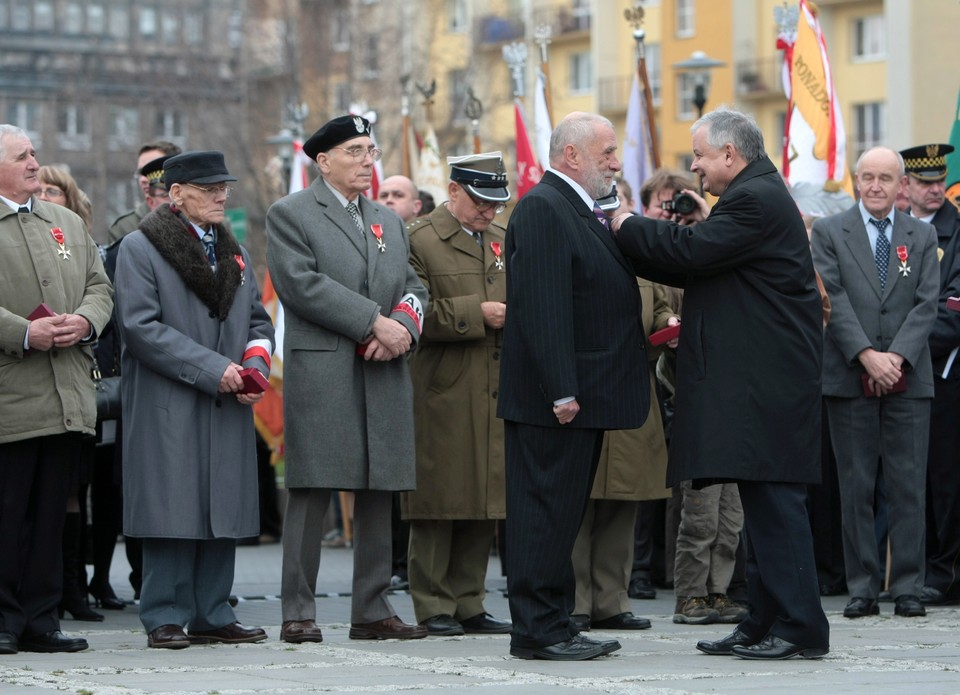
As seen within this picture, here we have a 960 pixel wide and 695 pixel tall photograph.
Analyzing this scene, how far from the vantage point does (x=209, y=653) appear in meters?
8.65

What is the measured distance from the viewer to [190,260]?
909 centimetres

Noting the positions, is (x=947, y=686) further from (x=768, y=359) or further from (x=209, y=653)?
(x=209, y=653)

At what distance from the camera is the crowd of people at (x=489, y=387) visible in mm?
8258

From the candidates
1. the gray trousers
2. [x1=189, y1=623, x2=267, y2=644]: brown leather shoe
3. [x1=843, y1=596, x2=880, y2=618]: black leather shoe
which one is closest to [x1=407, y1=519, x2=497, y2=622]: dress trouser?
[x1=189, y1=623, x2=267, y2=644]: brown leather shoe

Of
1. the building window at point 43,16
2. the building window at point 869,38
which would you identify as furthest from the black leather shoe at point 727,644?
the building window at point 43,16

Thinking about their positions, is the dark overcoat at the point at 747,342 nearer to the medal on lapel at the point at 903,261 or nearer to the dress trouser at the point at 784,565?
the dress trouser at the point at 784,565

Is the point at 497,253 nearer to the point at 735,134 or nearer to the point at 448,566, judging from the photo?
the point at 448,566

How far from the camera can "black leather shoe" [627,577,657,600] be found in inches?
467

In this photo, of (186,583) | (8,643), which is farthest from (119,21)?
(8,643)

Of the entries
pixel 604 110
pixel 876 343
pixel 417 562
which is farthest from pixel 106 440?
pixel 604 110

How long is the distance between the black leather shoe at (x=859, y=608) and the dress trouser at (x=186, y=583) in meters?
3.27

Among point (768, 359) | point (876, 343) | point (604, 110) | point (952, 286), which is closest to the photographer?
point (768, 359)

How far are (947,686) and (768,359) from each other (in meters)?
1.64

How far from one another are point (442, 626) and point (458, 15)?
56234 mm
